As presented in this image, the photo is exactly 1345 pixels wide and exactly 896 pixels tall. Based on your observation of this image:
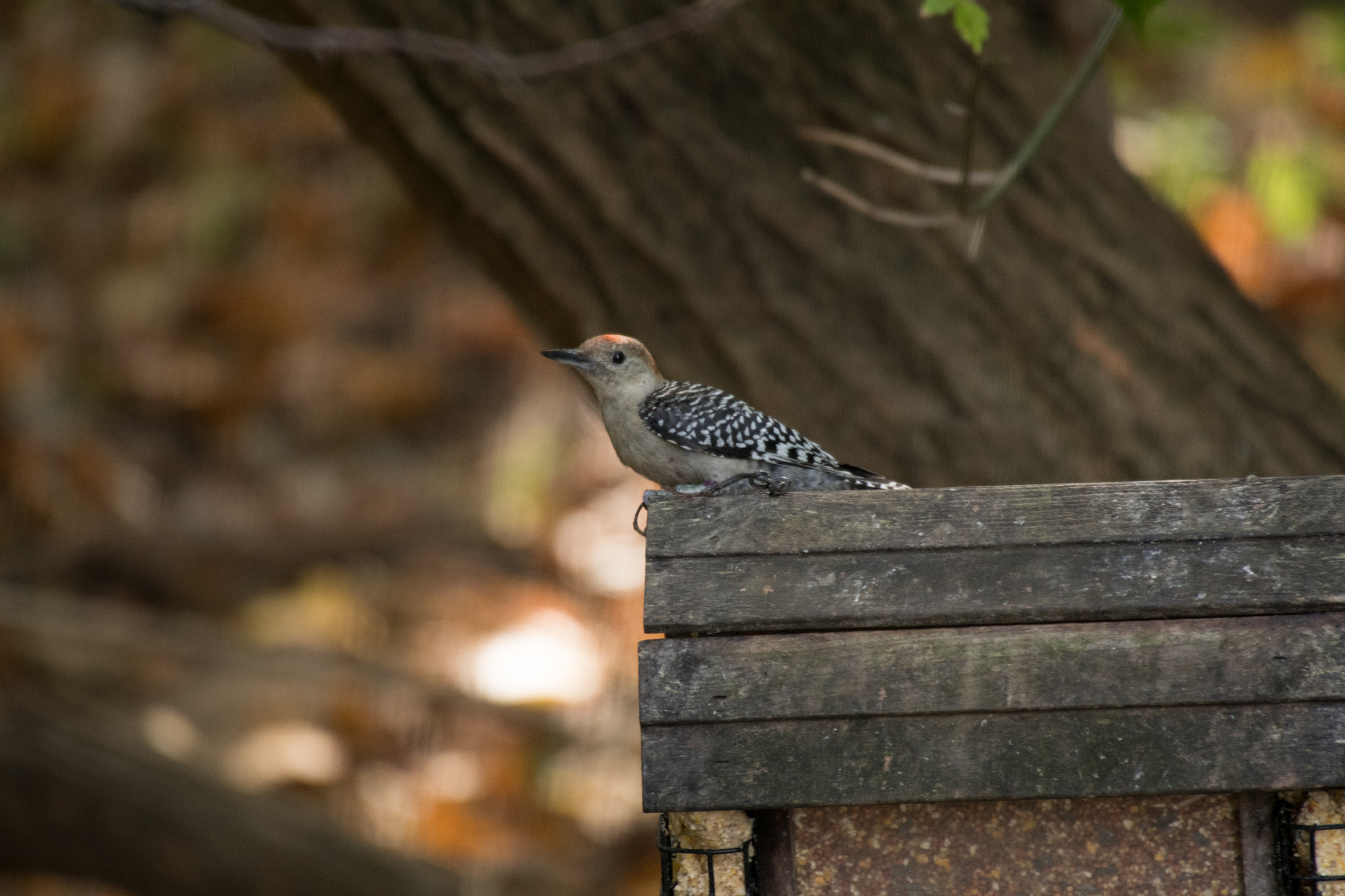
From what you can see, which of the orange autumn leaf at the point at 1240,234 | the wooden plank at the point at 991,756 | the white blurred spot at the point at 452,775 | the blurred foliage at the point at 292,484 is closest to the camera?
the wooden plank at the point at 991,756

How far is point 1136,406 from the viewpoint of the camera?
138 inches

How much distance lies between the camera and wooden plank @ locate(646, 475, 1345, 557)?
2010mm

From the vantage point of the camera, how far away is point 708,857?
79.1 inches

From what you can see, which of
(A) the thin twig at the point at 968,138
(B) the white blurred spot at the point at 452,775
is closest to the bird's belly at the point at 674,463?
(A) the thin twig at the point at 968,138

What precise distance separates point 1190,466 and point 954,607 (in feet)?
6.00

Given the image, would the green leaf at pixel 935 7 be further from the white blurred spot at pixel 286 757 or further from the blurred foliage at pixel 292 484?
the white blurred spot at pixel 286 757

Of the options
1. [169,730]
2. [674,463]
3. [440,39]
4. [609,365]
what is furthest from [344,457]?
[674,463]

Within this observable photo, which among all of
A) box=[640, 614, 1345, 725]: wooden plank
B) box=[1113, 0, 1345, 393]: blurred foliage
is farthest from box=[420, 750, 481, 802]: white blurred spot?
box=[1113, 0, 1345, 393]: blurred foliage

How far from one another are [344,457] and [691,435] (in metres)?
6.23

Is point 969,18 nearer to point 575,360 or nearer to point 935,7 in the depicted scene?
point 935,7

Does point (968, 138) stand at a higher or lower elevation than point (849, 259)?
lower

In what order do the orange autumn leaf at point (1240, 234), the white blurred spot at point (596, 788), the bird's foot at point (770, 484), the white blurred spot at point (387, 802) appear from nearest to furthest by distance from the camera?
the bird's foot at point (770, 484) < the white blurred spot at point (387, 802) < the white blurred spot at point (596, 788) < the orange autumn leaf at point (1240, 234)

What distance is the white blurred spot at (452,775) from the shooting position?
22.2 feet

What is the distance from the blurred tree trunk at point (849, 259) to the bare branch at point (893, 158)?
0.04 metres
